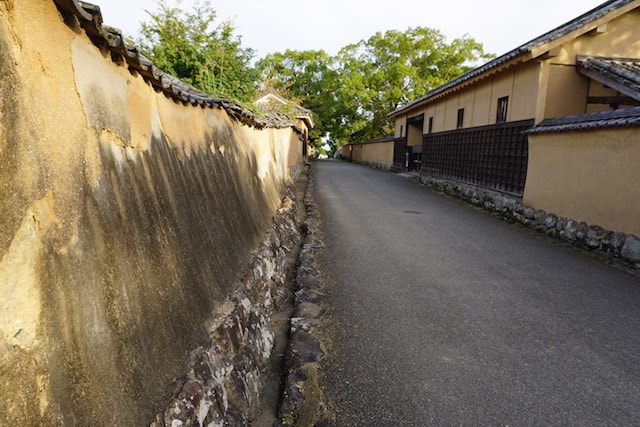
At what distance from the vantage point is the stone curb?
3.23 metres

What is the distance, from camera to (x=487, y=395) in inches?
133

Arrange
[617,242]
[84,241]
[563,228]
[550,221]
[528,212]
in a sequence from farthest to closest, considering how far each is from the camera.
→ 1. [528,212]
2. [550,221]
3. [563,228]
4. [617,242]
5. [84,241]

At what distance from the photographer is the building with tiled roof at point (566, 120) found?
25.4 ft

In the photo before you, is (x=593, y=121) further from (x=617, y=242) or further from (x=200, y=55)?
(x=200, y=55)

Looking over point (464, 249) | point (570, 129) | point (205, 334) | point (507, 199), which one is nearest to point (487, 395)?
point (205, 334)

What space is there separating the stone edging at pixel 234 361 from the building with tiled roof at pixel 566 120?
6901 millimetres

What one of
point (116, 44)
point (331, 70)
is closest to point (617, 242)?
point (116, 44)

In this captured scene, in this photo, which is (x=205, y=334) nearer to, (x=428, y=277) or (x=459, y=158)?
(x=428, y=277)

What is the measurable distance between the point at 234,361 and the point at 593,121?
29.4 ft

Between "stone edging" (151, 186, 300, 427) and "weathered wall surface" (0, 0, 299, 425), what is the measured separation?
11 cm

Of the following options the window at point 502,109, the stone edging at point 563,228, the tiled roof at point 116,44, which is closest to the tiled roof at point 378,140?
the stone edging at point 563,228

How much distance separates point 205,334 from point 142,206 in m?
1.11

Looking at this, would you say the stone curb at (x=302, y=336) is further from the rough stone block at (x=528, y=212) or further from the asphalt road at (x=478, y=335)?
the rough stone block at (x=528, y=212)

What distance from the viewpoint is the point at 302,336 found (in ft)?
14.0
